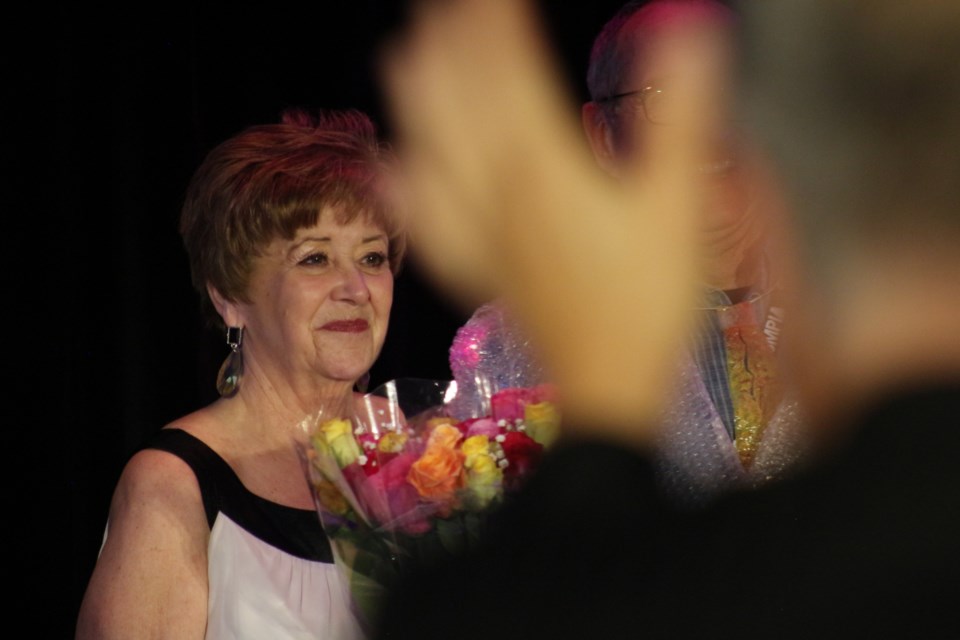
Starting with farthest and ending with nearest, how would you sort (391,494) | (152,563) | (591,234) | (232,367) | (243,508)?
(232,367), (243,508), (152,563), (391,494), (591,234)

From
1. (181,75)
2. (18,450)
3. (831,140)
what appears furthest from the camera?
(181,75)

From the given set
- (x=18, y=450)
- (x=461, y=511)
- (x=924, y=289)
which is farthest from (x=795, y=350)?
(x=18, y=450)

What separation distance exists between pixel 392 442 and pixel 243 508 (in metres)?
0.60

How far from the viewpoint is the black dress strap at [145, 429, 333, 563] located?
68.0 inches

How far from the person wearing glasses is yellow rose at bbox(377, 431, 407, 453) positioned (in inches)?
13.3

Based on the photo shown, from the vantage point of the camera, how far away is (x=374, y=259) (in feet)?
6.57

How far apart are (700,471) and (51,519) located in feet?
7.25

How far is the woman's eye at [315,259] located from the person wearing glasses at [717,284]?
0.52m

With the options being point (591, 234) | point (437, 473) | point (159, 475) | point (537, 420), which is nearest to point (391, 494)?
point (437, 473)

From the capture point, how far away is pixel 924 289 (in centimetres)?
41

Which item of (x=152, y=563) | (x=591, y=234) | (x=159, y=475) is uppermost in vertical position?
(x=591, y=234)

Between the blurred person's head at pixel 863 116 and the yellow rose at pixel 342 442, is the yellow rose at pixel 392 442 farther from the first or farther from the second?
the blurred person's head at pixel 863 116

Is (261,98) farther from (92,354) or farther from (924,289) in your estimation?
(924,289)

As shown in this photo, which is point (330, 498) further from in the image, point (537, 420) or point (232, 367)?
point (232, 367)
